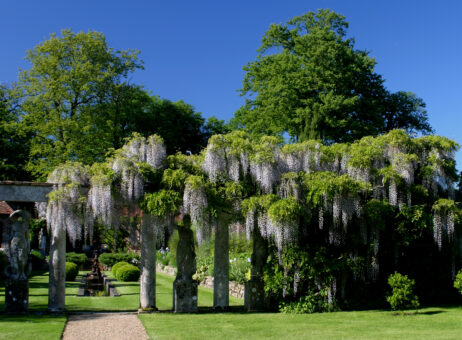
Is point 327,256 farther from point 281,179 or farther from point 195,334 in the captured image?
point 195,334

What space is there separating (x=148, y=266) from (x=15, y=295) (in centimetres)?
282

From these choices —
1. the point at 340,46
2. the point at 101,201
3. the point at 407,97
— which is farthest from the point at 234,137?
the point at 407,97

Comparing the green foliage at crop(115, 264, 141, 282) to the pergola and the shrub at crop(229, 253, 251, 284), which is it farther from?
the pergola

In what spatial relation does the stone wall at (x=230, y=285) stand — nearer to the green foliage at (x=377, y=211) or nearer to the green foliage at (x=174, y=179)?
the green foliage at (x=377, y=211)

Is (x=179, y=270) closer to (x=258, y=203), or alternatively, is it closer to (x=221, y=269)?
(x=221, y=269)

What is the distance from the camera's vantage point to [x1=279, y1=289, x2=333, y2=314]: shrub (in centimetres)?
1112

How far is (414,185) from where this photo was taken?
12.0m

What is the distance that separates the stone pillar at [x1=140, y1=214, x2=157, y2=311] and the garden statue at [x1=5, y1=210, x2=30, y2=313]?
2.46m

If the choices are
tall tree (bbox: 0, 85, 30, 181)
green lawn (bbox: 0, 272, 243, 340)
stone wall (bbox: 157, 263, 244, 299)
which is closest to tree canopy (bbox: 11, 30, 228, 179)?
tall tree (bbox: 0, 85, 30, 181)

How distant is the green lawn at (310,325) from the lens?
26.7 feet

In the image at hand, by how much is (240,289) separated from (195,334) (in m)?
6.61

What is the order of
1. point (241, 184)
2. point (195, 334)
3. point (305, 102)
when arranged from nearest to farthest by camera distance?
point (195, 334) → point (241, 184) → point (305, 102)

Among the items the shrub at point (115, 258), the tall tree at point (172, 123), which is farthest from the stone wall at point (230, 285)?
the tall tree at point (172, 123)

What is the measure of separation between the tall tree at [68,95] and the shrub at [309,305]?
16.7 m
